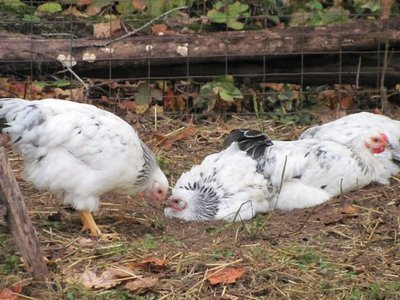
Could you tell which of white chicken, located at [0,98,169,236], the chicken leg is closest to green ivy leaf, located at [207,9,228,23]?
white chicken, located at [0,98,169,236]

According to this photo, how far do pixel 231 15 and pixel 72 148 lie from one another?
330 cm

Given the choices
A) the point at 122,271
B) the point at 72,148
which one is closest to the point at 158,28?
the point at 72,148

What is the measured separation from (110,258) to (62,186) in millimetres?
542

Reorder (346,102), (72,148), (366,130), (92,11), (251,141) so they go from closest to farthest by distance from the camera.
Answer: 1. (72,148)
2. (251,141)
3. (366,130)
4. (346,102)
5. (92,11)

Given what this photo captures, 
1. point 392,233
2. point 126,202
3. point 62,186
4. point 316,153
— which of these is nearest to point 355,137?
point 316,153

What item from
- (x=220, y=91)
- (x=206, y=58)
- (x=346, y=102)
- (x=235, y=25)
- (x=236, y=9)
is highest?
(x=236, y=9)

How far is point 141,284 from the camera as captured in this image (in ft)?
15.0

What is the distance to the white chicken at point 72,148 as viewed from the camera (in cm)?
510

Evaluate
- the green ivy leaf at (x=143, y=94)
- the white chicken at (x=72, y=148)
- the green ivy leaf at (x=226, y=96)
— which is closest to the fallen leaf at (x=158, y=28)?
the green ivy leaf at (x=143, y=94)

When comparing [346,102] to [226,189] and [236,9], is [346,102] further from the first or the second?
[226,189]

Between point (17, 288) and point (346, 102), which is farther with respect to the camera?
point (346, 102)

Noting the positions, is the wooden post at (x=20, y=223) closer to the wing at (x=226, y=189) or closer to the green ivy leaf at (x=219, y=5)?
the wing at (x=226, y=189)

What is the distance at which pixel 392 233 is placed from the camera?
17.8 feet

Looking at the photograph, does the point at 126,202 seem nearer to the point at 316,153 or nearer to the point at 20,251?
the point at 316,153
